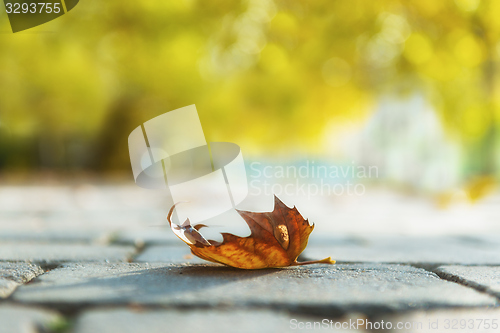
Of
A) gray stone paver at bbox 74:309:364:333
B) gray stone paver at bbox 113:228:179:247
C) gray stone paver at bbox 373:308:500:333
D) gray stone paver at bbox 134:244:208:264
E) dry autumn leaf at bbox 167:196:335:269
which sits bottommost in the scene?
gray stone paver at bbox 373:308:500:333

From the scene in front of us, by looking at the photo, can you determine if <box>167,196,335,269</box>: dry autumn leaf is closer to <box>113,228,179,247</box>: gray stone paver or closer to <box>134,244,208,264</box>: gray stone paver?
<box>134,244,208,264</box>: gray stone paver

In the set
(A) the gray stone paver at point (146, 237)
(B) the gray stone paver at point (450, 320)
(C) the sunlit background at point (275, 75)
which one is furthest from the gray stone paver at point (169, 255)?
(C) the sunlit background at point (275, 75)

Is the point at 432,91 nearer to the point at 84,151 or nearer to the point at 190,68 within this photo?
the point at 190,68

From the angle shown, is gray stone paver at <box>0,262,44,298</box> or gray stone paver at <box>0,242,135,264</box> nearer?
gray stone paver at <box>0,262,44,298</box>

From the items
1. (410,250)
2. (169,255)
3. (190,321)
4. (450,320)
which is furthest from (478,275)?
(169,255)

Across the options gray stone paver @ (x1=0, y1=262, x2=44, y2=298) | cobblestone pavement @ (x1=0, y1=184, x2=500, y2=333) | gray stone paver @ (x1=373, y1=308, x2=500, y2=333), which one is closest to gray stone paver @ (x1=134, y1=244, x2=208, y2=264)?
cobblestone pavement @ (x1=0, y1=184, x2=500, y2=333)

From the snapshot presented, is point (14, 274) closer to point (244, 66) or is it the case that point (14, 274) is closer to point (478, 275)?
point (478, 275)
